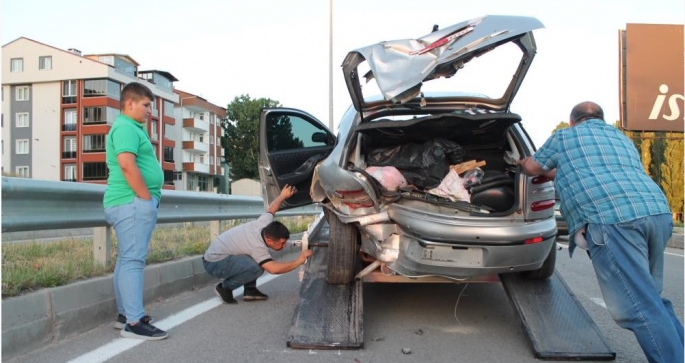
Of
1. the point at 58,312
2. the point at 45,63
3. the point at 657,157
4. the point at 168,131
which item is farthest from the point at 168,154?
the point at 58,312

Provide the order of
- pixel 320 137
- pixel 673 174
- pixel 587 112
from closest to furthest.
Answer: pixel 587 112, pixel 320 137, pixel 673 174

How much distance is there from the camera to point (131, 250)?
4133mm

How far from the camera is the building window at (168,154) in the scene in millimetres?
Answer: 64319

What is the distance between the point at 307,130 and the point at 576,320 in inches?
137

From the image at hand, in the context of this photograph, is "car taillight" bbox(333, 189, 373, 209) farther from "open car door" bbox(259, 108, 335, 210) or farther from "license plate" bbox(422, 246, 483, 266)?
"open car door" bbox(259, 108, 335, 210)

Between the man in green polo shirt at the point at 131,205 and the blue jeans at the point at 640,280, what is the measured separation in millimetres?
2974

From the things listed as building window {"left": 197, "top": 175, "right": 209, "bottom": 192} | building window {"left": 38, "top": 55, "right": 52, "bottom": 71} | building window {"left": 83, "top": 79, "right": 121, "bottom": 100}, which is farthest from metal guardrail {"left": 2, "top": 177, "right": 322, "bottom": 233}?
building window {"left": 197, "top": 175, "right": 209, "bottom": 192}

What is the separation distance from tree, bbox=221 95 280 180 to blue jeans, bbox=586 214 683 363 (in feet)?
195

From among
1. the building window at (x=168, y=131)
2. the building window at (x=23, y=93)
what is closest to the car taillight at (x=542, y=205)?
the building window at (x=23, y=93)

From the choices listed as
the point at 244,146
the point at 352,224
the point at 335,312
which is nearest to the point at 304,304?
the point at 335,312

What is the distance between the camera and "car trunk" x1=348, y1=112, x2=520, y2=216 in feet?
13.8

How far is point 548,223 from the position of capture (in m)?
4.23

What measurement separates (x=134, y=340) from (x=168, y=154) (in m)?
64.1

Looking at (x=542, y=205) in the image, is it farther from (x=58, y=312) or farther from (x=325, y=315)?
(x=58, y=312)
